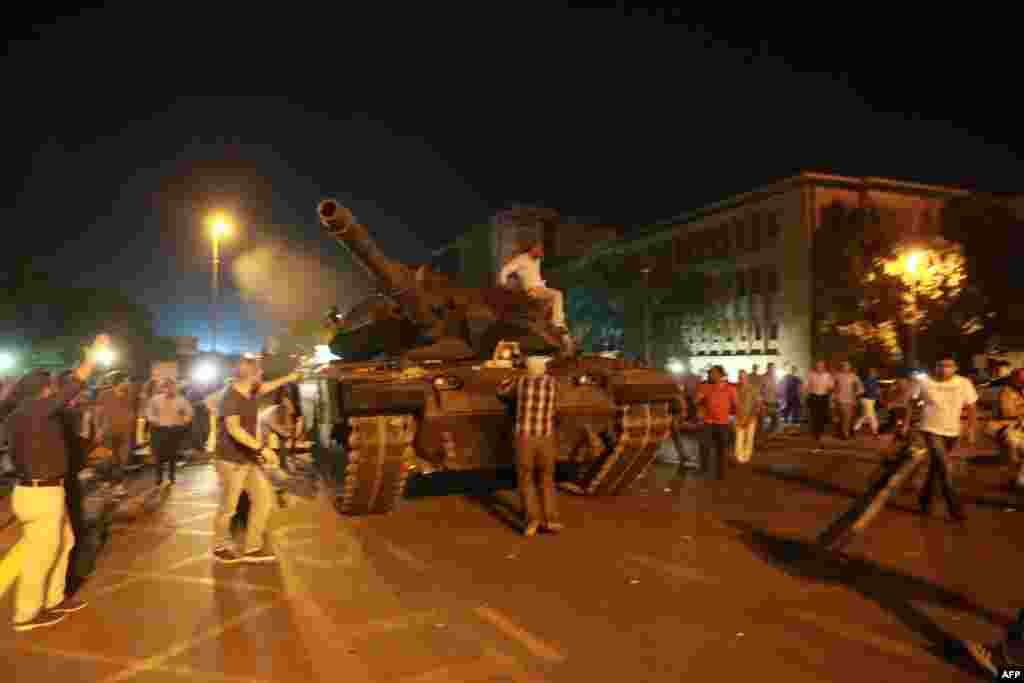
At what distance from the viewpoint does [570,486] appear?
9.88m

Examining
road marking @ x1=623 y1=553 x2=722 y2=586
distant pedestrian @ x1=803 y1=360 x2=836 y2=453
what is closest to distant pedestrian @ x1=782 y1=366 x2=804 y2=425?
distant pedestrian @ x1=803 y1=360 x2=836 y2=453

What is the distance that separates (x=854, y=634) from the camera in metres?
4.71

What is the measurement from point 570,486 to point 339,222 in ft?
13.9

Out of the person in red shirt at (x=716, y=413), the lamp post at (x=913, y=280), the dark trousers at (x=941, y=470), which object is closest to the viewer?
the dark trousers at (x=941, y=470)

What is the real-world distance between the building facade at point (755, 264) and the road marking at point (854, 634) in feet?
91.2

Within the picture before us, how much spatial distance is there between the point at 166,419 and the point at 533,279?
17.5 feet

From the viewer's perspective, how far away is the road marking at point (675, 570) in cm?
588


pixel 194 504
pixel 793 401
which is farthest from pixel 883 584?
pixel 793 401

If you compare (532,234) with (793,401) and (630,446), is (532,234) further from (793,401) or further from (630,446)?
(630,446)

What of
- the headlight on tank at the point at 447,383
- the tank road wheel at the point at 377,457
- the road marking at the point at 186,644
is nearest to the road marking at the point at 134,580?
the road marking at the point at 186,644

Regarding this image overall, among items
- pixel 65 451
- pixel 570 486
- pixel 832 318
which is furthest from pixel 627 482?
pixel 832 318

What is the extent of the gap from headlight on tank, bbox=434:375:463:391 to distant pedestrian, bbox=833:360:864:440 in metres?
10.8

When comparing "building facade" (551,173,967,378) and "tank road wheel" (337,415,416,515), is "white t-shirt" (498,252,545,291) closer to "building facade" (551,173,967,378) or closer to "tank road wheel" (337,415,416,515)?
"tank road wheel" (337,415,416,515)

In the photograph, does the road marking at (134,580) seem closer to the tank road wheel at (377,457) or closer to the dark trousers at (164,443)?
the tank road wheel at (377,457)
